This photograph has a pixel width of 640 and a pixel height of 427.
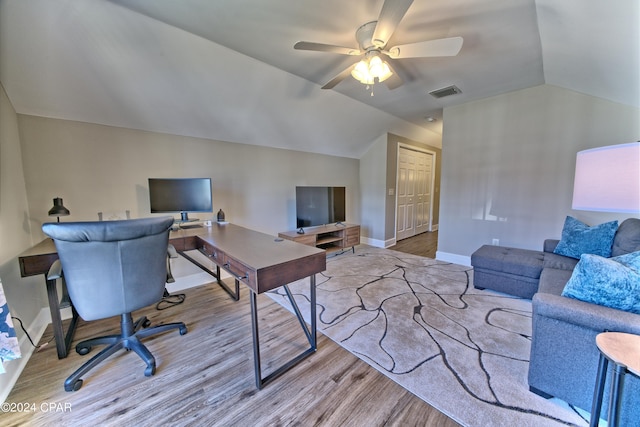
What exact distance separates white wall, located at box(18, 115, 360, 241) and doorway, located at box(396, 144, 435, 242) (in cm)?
257

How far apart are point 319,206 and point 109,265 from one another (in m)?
3.10

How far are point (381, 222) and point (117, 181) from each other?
428 cm

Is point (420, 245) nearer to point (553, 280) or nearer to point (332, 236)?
point (332, 236)

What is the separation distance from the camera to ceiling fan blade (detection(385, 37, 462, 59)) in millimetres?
1623

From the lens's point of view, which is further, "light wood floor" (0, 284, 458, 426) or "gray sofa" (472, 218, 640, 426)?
"light wood floor" (0, 284, 458, 426)

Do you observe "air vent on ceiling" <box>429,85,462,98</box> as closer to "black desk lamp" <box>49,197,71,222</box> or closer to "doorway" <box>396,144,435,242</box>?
"doorway" <box>396,144,435,242</box>

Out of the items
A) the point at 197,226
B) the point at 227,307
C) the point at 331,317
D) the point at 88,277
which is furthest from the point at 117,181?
the point at 331,317

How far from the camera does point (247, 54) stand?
2.32 metres

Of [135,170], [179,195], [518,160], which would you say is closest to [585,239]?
[518,160]

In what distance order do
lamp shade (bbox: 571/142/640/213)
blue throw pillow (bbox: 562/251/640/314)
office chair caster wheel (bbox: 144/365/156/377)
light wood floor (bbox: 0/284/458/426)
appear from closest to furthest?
lamp shade (bbox: 571/142/640/213) < blue throw pillow (bbox: 562/251/640/314) < light wood floor (bbox: 0/284/458/426) < office chair caster wheel (bbox: 144/365/156/377)

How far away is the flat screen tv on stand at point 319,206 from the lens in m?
3.97

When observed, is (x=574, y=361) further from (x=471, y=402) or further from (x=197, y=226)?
(x=197, y=226)

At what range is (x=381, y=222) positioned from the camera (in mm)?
4926

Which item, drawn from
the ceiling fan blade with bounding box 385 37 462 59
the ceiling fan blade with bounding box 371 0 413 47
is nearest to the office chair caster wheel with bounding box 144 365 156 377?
the ceiling fan blade with bounding box 371 0 413 47
